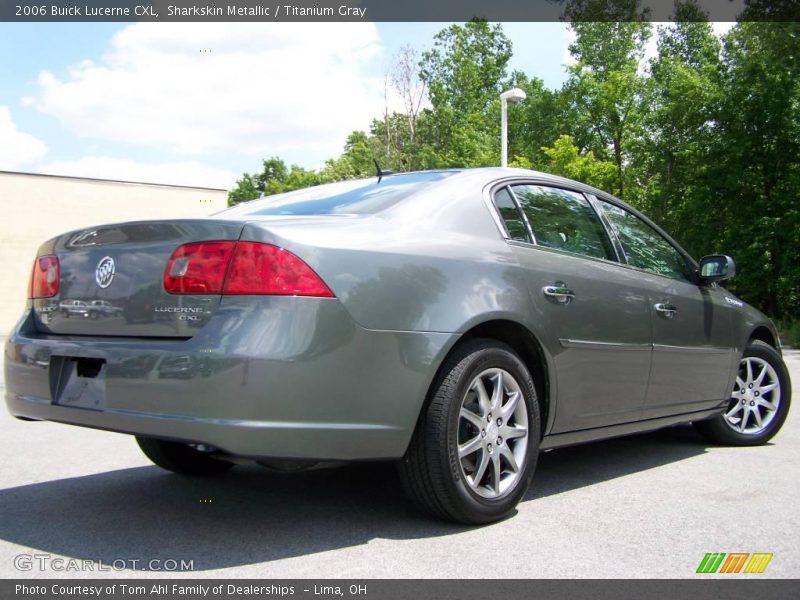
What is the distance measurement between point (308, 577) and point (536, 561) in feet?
2.73

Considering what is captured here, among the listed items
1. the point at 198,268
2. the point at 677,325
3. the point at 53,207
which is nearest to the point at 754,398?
the point at 677,325

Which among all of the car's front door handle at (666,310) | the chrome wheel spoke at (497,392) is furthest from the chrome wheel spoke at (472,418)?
the car's front door handle at (666,310)

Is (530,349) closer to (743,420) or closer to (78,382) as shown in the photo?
(78,382)

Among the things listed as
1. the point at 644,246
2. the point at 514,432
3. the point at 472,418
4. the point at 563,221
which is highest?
the point at 563,221

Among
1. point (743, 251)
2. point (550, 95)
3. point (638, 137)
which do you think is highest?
point (550, 95)

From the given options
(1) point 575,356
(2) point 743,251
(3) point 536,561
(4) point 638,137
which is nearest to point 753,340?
(1) point 575,356

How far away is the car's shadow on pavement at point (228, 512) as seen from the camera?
319 cm

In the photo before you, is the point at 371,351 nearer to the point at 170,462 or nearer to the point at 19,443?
the point at 170,462

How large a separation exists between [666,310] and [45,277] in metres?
3.23

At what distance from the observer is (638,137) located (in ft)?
122

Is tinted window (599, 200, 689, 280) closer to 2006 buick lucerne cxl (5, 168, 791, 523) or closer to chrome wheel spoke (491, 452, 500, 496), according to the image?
2006 buick lucerne cxl (5, 168, 791, 523)

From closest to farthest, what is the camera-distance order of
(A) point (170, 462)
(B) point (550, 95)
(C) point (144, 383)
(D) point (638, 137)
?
(C) point (144, 383)
(A) point (170, 462)
(D) point (638, 137)
(B) point (550, 95)

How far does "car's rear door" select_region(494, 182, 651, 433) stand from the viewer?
12.7ft

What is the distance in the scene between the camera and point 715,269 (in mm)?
5184
